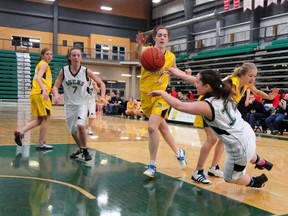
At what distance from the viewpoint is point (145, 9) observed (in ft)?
104

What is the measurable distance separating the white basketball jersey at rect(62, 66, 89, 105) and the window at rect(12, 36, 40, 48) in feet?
73.5

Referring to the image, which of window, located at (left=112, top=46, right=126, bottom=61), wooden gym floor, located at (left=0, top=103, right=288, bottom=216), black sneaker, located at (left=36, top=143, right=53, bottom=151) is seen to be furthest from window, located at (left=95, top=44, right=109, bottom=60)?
wooden gym floor, located at (left=0, top=103, right=288, bottom=216)

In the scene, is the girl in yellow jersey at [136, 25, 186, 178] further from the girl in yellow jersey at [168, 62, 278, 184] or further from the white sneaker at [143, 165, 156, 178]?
the girl in yellow jersey at [168, 62, 278, 184]

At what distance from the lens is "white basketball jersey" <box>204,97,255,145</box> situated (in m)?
3.11

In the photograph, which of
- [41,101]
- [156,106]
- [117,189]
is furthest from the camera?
[41,101]

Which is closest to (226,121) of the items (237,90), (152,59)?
(237,90)

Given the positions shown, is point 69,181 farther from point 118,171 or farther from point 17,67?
point 17,67

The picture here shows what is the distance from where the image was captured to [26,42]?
1033 inches

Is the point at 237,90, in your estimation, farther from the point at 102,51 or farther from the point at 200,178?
the point at 102,51

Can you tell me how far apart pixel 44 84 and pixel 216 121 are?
3603 millimetres

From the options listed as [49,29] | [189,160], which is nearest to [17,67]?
[49,29]

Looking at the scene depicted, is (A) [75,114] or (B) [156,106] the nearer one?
(B) [156,106]

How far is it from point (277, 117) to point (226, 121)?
8233 millimetres

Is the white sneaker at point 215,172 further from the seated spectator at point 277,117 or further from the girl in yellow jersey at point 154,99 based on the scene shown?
the seated spectator at point 277,117
